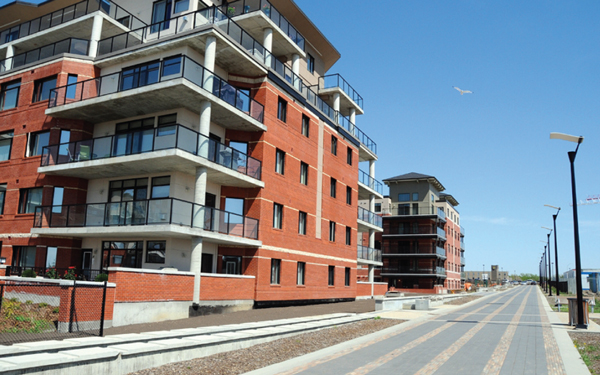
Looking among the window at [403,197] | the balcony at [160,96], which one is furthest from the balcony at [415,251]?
the balcony at [160,96]

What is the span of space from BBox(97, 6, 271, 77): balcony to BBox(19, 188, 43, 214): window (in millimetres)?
7799

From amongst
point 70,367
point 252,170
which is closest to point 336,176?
point 252,170

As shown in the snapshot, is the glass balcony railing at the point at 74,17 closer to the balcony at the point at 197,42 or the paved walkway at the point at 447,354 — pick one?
the balcony at the point at 197,42

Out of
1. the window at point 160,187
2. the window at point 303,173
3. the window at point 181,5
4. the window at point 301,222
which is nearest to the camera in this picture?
the window at point 160,187

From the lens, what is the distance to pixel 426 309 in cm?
2920

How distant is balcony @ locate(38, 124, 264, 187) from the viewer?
2102 centimetres

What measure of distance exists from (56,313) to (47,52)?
18159 mm

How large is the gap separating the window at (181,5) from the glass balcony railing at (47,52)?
534 cm

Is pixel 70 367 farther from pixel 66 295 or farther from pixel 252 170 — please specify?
pixel 252 170

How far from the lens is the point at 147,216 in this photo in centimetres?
2067

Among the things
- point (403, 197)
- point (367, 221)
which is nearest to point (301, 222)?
point (367, 221)

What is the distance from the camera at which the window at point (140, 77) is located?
21953 mm

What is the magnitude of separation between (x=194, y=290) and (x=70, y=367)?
12.3 meters

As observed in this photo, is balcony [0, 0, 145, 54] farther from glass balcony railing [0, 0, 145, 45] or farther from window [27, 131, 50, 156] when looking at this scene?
window [27, 131, 50, 156]
